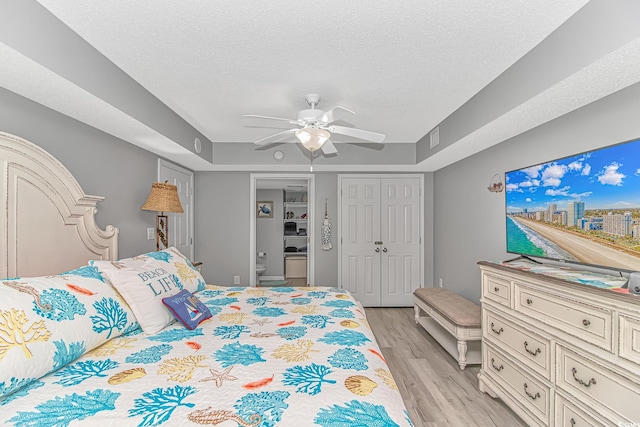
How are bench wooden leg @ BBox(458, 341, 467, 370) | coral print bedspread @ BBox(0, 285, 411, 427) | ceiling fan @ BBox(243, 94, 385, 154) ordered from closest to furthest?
coral print bedspread @ BBox(0, 285, 411, 427)
ceiling fan @ BBox(243, 94, 385, 154)
bench wooden leg @ BBox(458, 341, 467, 370)

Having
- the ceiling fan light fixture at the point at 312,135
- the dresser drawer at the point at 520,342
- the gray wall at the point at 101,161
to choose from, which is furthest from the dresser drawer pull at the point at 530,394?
the gray wall at the point at 101,161

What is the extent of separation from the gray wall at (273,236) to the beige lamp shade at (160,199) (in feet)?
13.6

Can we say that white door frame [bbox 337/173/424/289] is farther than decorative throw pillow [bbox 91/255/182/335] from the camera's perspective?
Yes

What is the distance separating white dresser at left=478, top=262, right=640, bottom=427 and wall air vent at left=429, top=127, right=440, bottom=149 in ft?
5.39

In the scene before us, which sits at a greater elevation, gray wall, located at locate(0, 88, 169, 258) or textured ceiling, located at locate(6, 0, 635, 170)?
textured ceiling, located at locate(6, 0, 635, 170)

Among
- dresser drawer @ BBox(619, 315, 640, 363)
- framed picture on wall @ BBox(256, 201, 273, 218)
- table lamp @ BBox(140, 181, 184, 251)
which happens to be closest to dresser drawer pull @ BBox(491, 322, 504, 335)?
dresser drawer @ BBox(619, 315, 640, 363)

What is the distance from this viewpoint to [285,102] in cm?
280

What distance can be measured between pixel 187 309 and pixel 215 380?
0.78 m

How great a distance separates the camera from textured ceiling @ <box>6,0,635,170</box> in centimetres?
159

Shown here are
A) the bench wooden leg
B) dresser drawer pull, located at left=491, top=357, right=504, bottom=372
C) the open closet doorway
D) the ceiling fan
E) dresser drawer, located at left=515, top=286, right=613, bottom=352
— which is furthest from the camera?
the open closet doorway

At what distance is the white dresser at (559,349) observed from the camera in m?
1.44

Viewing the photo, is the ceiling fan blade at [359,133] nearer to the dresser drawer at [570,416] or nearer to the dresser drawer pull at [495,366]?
the dresser drawer pull at [495,366]

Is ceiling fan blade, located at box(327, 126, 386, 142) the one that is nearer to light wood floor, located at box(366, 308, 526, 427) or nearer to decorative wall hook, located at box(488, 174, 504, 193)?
decorative wall hook, located at box(488, 174, 504, 193)

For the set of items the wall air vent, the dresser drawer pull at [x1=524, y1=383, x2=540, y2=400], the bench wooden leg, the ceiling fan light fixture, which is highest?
the wall air vent
